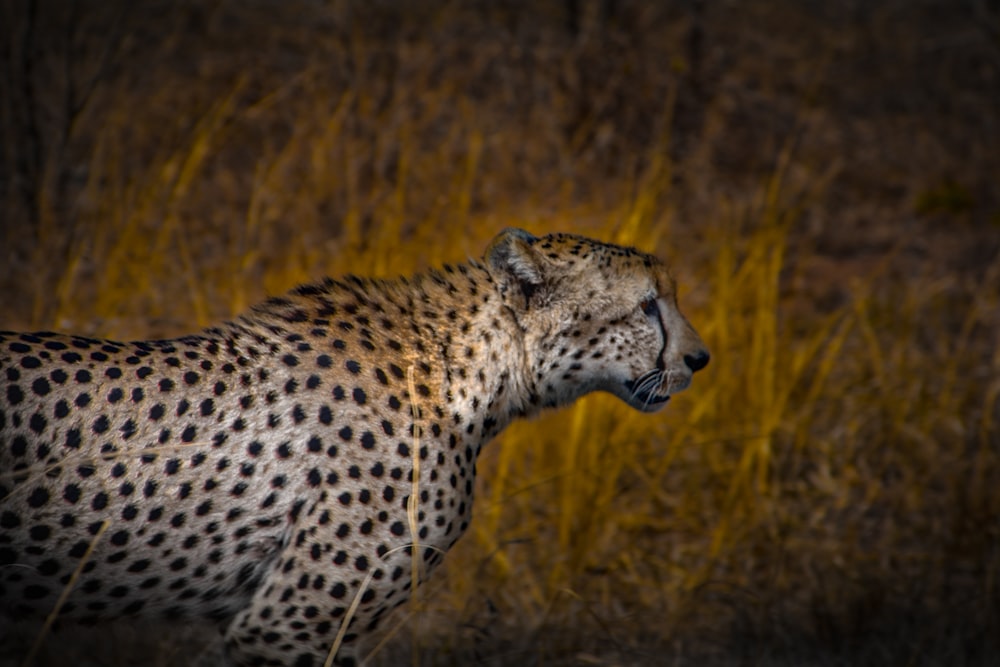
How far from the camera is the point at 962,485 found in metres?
4.17

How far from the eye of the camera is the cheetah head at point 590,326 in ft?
9.39

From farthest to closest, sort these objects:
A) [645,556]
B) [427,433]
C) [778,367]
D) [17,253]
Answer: [17,253] → [778,367] → [645,556] → [427,433]

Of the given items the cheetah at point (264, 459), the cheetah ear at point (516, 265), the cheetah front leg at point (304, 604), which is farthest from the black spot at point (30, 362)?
the cheetah ear at point (516, 265)

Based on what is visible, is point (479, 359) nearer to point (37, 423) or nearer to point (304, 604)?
point (304, 604)

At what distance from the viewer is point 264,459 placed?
2.52m

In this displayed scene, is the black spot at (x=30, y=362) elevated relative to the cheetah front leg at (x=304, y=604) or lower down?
elevated

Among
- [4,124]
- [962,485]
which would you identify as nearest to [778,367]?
[962,485]

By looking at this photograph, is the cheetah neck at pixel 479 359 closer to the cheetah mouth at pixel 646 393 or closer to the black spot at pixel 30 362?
the cheetah mouth at pixel 646 393

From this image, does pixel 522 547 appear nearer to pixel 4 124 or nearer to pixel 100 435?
pixel 100 435

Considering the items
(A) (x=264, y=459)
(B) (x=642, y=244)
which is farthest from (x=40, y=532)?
(B) (x=642, y=244)

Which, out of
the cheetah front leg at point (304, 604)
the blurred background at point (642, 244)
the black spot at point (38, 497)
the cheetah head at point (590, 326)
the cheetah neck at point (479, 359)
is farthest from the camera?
the blurred background at point (642, 244)

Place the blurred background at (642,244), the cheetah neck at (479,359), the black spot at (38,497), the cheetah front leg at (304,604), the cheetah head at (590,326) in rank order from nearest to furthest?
the black spot at (38,497)
the cheetah front leg at (304,604)
the cheetah neck at (479,359)
the cheetah head at (590,326)
the blurred background at (642,244)

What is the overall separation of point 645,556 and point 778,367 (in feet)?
4.25

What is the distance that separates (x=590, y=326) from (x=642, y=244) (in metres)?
1.64
